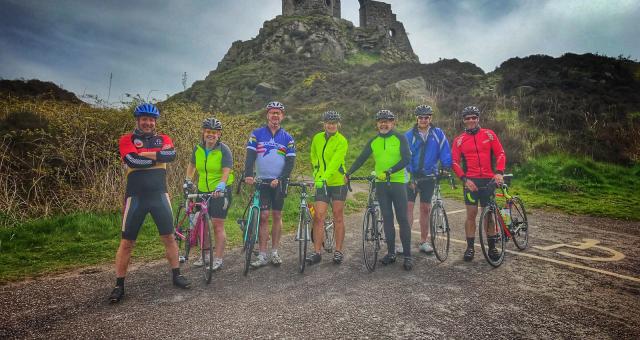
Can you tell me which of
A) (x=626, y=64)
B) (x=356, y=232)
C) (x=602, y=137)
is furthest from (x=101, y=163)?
(x=626, y=64)

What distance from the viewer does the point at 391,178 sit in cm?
547

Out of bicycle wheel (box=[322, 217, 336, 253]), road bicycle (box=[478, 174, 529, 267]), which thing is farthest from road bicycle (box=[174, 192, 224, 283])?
road bicycle (box=[478, 174, 529, 267])

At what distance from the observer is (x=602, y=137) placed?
52.0 feet

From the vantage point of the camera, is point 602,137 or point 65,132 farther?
point 602,137

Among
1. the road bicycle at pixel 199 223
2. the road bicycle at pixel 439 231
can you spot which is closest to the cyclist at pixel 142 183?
the road bicycle at pixel 199 223

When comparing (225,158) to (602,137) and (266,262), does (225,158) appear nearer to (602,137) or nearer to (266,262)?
(266,262)

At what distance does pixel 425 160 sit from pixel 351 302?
331 centimetres

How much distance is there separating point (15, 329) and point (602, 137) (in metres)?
20.6

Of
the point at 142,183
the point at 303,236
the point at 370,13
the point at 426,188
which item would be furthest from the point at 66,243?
the point at 370,13

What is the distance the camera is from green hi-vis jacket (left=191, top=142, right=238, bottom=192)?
532 cm

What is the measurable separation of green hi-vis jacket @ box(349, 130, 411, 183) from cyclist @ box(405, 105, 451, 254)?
0.99m

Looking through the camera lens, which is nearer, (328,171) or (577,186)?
(328,171)

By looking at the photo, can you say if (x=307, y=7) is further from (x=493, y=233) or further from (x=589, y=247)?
(x=493, y=233)

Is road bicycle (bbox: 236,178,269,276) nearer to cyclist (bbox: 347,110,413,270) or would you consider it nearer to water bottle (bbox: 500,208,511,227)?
cyclist (bbox: 347,110,413,270)
